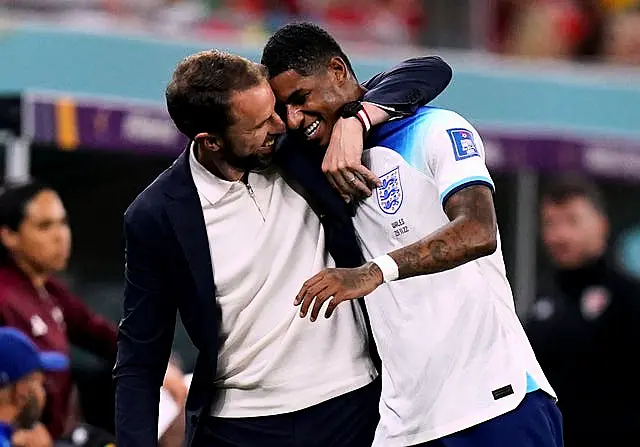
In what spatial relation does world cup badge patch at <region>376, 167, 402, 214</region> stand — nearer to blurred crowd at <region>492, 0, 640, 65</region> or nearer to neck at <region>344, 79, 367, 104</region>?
neck at <region>344, 79, 367, 104</region>

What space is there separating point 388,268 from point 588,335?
11.5 feet

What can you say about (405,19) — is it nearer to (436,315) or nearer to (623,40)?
(623,40)

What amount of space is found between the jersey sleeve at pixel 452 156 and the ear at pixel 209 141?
1.83 feet

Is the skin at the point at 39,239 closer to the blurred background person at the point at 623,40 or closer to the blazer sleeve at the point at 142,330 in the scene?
the blazer sleeve at the point at 142,330

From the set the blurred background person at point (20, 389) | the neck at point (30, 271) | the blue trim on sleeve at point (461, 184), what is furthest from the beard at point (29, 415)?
the blue trim on sleeve at point (461, 184)

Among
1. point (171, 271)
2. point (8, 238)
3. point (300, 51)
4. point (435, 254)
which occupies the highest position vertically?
point (300, 51)

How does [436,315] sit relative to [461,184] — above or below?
below

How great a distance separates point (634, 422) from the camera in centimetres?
679

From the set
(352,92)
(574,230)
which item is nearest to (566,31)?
(574,230)

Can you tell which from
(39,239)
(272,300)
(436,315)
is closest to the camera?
(436,315)

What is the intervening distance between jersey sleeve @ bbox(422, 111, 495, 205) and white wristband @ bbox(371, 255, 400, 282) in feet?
0.76

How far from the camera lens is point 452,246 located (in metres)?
3.46

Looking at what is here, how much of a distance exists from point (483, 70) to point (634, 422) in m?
3.11

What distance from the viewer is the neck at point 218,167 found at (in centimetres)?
399
